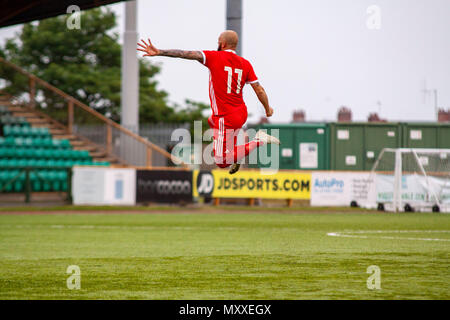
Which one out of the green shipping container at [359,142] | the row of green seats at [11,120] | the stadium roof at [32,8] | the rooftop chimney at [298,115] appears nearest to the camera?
the stadium roof at [32,8]

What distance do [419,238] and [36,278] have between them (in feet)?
24.9

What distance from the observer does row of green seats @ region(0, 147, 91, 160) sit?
28.2 m

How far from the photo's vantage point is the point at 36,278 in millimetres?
7441

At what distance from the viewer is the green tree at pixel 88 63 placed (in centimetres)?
5025

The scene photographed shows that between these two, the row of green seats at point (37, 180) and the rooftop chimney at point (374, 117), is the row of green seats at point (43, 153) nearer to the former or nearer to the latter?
the row of green seats at point (37, 180)

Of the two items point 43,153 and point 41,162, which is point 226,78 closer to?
point 41,162

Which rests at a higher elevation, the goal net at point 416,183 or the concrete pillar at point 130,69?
the concrete pillar at point 130,69

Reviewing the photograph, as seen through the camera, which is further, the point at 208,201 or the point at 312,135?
the point at 312,135

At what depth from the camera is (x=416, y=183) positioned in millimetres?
24141

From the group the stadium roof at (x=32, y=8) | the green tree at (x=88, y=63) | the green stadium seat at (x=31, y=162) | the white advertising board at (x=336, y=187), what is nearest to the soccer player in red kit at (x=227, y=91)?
the stadium roof at (x=32, y=8)

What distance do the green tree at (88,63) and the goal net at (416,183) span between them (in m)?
28.0

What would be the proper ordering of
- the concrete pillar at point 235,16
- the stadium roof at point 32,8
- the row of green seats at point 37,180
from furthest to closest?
1. the row of green seats at point 37,180
2. the stadium roof at point 32,8
3. the concrete pillar at point 235,16

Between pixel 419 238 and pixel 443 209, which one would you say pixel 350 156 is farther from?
pixel 419 238
